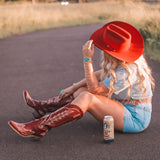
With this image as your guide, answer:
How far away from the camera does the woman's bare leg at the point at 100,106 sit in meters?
4.08

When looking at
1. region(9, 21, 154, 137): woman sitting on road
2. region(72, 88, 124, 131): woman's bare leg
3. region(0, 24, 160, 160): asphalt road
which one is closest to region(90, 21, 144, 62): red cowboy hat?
region(9, 21, 154, 137): woman sitting on road

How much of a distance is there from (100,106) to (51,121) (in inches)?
20.5

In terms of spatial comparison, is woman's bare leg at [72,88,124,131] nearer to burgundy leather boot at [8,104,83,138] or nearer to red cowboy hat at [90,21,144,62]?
burgundy leather boot at [8,104,83,138]

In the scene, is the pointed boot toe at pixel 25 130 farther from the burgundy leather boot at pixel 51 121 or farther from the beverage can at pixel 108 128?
the beverage can at pixel 108 128

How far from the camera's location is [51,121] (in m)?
4.07

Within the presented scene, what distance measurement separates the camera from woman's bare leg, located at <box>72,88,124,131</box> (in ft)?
13.4

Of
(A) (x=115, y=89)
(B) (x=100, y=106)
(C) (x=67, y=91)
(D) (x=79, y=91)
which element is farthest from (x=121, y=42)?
(C) (x=67, y=91)

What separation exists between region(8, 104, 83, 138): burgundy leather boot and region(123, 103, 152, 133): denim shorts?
0.53 m

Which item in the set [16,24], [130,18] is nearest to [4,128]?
[130,18]

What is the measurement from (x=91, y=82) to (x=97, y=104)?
23cm

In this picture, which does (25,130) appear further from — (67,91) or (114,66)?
(114,66)

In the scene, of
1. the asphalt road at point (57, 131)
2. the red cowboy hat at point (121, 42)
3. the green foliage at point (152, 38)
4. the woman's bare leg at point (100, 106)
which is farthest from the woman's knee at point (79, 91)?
the green foliage at point (152, 38)

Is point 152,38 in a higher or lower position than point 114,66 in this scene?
lower

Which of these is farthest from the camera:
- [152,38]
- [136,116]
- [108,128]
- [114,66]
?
[152,38]
